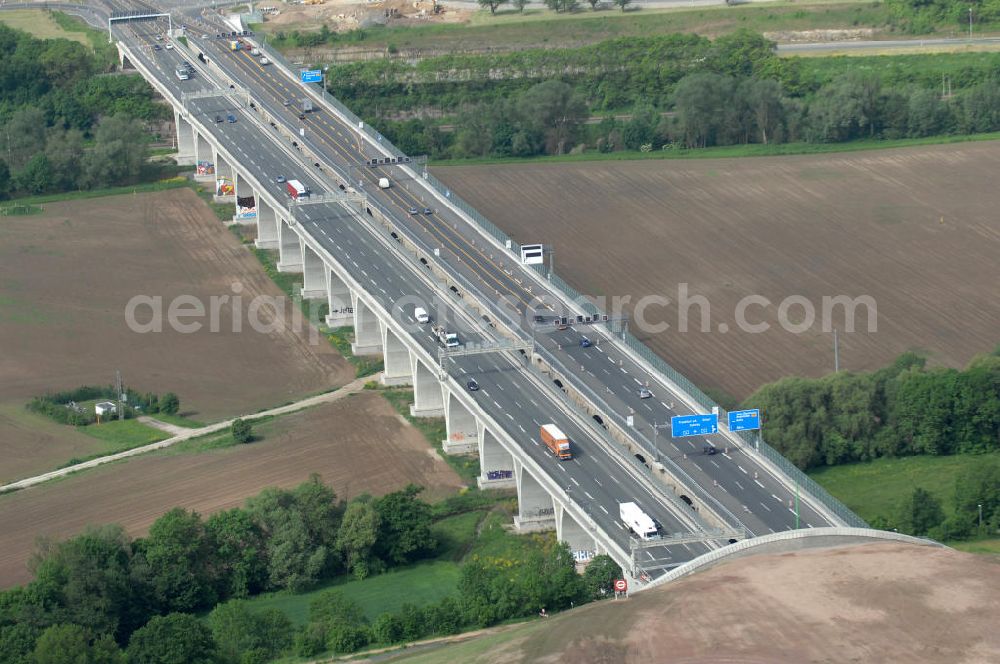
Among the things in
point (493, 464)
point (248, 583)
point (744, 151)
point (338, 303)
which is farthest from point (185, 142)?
point (248, 583)

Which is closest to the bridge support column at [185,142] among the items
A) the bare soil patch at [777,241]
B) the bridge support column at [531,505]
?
the bare soil patch at [777,241]

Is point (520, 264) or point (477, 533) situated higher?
point (520, 264)

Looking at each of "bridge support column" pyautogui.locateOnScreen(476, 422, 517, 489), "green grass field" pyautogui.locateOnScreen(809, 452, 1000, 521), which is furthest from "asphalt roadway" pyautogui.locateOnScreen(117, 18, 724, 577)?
"green grass field" pyautogui.locateOnScreen(809, 452, 1000, 521)

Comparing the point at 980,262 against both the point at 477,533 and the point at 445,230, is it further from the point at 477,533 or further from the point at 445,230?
the point at 477,533

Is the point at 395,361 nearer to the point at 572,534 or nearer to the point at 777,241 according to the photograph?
the point at 572,534

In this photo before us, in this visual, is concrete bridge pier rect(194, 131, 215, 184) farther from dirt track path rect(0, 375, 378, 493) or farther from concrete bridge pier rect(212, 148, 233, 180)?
dirt track path rect(0, 375, 378, 493)

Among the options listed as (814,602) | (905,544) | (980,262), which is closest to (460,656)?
(814,602)
